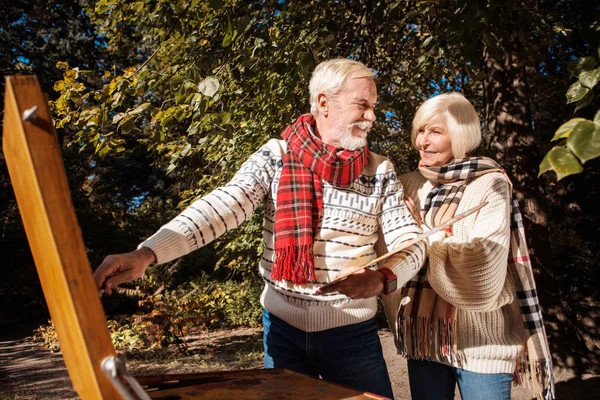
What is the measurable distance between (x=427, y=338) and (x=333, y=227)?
2.42 feet

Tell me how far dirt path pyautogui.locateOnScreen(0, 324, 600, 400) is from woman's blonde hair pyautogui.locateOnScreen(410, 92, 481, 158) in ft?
12.0

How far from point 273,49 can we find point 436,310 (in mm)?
2085

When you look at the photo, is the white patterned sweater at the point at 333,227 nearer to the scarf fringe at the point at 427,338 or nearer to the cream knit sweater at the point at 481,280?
the cream knit sweater at the point at 481,280

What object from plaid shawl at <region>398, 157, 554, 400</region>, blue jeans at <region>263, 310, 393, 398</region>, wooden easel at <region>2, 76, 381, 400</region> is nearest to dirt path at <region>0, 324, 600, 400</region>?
plaid shawl at <region>398, 157, 554, 400</region>

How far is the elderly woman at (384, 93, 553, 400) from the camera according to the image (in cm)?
199

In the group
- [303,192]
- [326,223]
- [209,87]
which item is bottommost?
[326,223]

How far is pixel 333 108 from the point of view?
1887mm

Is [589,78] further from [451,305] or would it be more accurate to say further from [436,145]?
[451,305]

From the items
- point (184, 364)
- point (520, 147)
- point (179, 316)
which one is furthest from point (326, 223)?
point (179, 316)

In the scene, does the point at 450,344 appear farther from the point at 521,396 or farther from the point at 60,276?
the point at 521,396

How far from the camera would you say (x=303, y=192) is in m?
1.77

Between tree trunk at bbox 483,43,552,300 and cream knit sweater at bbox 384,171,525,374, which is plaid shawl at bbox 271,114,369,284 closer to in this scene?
cream knit sweater at bbox 384,171,525,374

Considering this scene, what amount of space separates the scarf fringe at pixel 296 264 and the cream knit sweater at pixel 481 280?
1.74ft

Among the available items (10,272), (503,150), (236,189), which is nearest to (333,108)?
(236,189)
